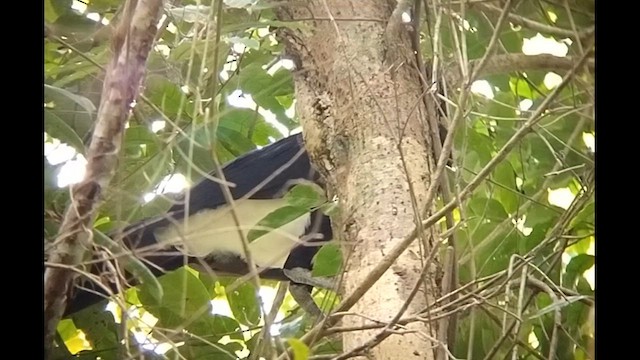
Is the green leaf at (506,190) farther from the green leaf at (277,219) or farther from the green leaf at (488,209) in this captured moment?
the green leaf at (277,219)

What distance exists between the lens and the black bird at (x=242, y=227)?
1.85ft

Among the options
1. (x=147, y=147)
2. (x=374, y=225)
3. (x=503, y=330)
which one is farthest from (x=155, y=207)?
(x=503, y=330)

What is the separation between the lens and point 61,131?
519 millimetres

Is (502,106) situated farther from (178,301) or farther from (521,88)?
(178,301)

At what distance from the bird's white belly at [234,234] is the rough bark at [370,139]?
0.06 meters

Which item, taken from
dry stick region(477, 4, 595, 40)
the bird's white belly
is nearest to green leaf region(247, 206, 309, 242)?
the bird's white belly

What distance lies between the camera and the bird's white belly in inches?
23.7

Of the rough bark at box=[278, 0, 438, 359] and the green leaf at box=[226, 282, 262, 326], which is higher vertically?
the rough bark at box=[278, 0, 438, 359]

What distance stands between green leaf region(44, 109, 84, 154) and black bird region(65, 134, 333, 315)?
0.07 meters

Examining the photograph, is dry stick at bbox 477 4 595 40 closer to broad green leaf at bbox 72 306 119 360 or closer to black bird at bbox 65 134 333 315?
black bird at bbox 65 134 333 315

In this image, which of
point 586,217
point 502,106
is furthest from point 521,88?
point 586,217

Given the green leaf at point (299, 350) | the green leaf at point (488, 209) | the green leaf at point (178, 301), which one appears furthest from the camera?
the green leaf at point (488, 209)

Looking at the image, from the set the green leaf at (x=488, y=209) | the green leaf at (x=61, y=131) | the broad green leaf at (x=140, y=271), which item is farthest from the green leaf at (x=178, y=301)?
the green leaf at (x=488, y=209)
